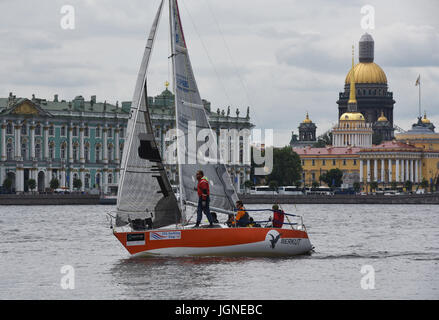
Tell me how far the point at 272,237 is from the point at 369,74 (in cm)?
15567

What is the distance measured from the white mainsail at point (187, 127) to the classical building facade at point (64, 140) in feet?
226

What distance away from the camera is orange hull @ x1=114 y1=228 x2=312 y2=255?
25.1 metres

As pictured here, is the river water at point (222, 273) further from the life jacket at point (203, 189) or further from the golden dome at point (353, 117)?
the golden dome at point (353, 117)

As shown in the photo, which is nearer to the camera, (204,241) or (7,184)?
(204,241)

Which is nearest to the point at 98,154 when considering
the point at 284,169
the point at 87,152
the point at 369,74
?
the point at 87,152

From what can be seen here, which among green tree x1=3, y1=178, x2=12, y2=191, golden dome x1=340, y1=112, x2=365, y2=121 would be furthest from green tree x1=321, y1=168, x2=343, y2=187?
green tree x1=3, y1=178, x2=12, y2=191

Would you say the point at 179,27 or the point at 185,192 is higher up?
the point at 179,27

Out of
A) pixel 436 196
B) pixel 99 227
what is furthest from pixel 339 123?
pixel 99 227

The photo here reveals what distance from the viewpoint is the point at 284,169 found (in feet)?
403

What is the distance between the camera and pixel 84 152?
101938mm

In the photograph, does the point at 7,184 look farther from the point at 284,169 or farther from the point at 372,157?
the point at 372,157

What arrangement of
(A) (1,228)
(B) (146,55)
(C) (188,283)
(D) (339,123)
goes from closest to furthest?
(C) (188,283), (B) (146,55), (A) (1,228), (D) (339,123)
